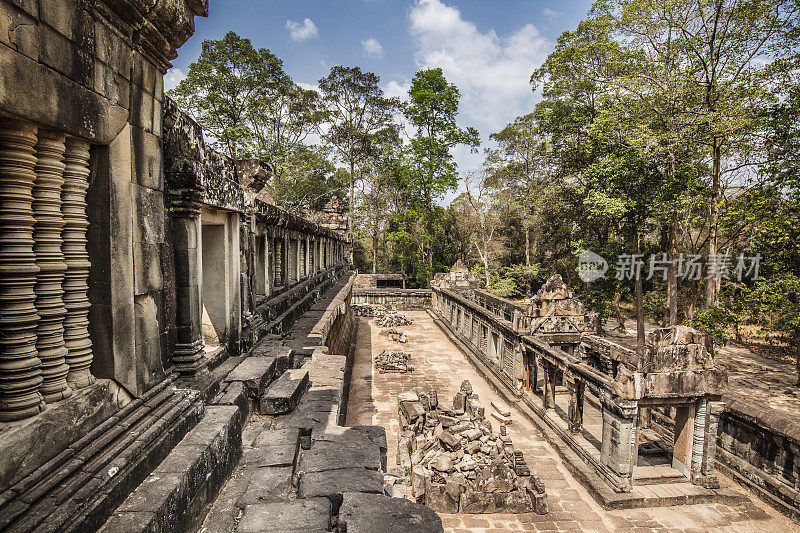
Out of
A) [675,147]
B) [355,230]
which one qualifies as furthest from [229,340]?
[355,230]

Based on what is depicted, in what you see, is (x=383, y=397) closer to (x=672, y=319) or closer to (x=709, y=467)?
(x=709, y=467)

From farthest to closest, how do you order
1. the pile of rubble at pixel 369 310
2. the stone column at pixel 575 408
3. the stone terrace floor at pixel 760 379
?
the pile of rubble at pixel 369 310 < the stone terrace floor at pixel 760 379 < the stone column at pixel 575 408

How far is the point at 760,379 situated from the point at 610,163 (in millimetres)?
9315

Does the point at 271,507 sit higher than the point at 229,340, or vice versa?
the point at 229,340

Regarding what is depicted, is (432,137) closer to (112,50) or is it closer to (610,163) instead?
(610,163)

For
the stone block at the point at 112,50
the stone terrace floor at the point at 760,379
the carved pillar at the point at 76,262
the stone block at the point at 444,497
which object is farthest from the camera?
the stone terrace floor at the point at 760,379

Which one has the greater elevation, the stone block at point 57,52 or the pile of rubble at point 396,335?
the stone block at point 57,52

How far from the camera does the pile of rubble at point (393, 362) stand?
11898 millimetres

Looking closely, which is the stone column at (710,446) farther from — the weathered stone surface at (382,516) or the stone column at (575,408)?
the weathered stone surface at (382,516)

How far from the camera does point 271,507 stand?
2531 millimetres

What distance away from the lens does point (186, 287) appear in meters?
3.76

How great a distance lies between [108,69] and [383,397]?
8891 millimetres

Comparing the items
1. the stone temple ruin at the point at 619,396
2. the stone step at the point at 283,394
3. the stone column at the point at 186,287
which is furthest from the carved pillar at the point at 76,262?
the stone temple ruin at the point at 619,396

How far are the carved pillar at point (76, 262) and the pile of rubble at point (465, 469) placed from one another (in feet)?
16.7
